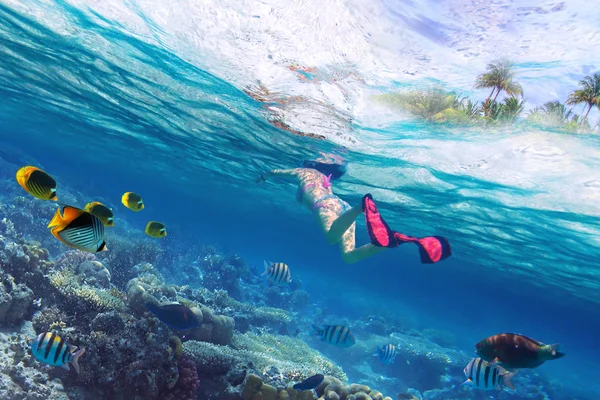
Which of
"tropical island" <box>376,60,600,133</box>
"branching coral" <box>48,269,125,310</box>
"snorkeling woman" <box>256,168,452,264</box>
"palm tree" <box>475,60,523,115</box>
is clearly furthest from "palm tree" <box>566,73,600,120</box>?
"branching coral" <box>48,269,125,310</box>

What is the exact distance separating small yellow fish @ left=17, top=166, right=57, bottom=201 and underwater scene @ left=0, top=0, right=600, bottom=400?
0.05ft

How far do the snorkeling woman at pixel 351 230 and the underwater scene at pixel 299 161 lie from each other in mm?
56

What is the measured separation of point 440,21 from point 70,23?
41.4ft

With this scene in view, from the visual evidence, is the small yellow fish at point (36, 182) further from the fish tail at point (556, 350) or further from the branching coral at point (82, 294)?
the fish tail at point (556, 350)

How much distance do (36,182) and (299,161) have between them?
18.0m

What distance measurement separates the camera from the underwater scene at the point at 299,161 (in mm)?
5957

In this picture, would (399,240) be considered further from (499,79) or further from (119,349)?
(119,349)

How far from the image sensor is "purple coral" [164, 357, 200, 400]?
6039 millimetres

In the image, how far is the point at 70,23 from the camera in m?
11.8

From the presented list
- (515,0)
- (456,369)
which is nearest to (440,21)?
(515,0)

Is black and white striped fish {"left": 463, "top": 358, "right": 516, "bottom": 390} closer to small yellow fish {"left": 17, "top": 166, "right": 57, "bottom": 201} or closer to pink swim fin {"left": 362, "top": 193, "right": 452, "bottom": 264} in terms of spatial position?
pink swim fin {"left": 362, "top": 193, "right": 452, "bottom": 264}

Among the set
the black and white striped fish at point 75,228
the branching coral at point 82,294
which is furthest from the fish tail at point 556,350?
the branching coral at point 82,294

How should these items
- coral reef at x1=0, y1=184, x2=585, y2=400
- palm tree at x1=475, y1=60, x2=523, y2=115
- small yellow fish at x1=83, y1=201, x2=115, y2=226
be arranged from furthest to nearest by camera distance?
palm tree at x1=475, y1=60, x2=523, y2=115
coral reef at x1=0, y1=184, x2=585, y2=400
small yellow fish at x1=83, y1=201, x2=115, y2=226

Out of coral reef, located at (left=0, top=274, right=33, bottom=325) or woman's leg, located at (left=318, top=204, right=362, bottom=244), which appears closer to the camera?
coral reef, located at (left=0, top=274, right=33, bottom=325)
